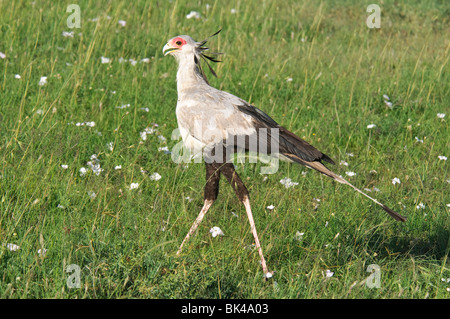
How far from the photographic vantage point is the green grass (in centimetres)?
355

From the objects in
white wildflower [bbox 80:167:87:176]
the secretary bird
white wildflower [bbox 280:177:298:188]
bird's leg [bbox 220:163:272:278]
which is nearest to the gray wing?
the secretary bird

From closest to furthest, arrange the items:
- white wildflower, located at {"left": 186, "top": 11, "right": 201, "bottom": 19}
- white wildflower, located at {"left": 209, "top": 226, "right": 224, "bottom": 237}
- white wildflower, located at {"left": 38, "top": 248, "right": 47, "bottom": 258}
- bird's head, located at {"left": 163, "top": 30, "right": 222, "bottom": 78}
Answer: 1. white wildflower, located at {"left": 38, "top": 248, "right": 47, "bottom": 258}
2. white wildflower, located at {"left": 209, "top": 226, "right": 224, "bottom": 237}
3. bird's head, located at {"left": 163, "top": 30, "right": 222, "bottom": 78}
4. white wildflower, located at {"left": 186, "top": 11, "right": 201, "bottom": 19}

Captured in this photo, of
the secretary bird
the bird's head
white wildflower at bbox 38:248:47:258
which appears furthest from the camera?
the bird's head

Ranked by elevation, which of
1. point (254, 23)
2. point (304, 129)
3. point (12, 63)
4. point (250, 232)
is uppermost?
point (254, 23)

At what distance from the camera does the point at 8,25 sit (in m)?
6.73

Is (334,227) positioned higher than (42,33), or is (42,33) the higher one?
(42,33)

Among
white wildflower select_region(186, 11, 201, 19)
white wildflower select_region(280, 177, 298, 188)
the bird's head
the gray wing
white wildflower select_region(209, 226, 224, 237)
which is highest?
white wildflower select_region(186, 11, 201, 19)

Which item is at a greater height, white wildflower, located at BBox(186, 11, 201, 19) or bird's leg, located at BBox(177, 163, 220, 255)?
white wildflower, located at BBox(186, 11, 201, 19)

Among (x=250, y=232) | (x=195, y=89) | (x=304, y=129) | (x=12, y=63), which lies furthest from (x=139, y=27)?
(x=250, y=232)

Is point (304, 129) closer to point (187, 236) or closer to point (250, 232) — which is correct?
point (250, 232)

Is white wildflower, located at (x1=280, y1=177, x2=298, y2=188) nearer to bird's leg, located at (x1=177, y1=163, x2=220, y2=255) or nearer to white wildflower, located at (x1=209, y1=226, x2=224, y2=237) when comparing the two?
bird's leg, located at (x1=177, y1=163, x2=220, y2=255)

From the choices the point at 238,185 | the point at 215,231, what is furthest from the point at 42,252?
the point at 238,185

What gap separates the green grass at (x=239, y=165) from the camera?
3.55 metres
